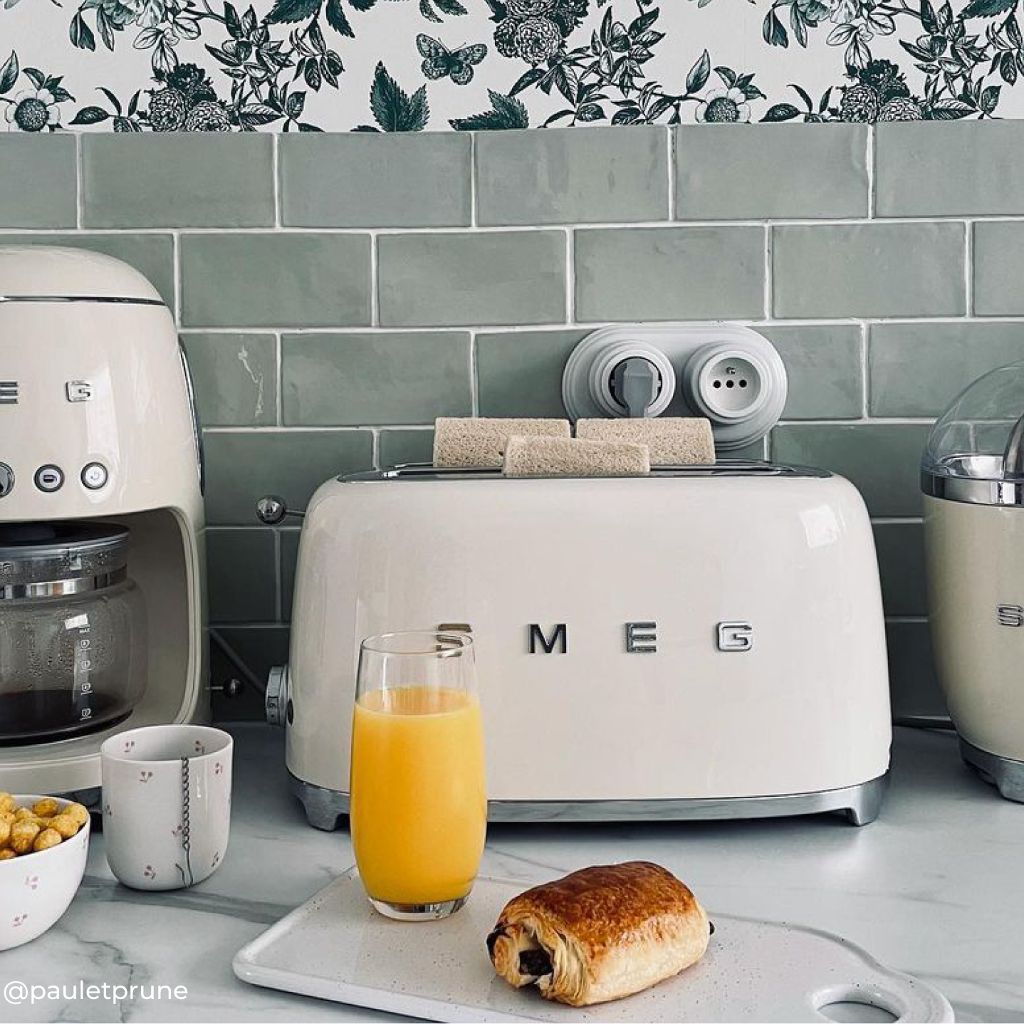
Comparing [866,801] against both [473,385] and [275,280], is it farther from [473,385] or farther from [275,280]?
[275,280]

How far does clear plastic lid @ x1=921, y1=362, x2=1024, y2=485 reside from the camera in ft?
3.20

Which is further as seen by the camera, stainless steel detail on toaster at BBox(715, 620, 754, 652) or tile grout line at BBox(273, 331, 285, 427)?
tile grout line at BBox(273, 331, 285, 427)

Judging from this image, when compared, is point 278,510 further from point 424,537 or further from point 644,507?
point 644,507

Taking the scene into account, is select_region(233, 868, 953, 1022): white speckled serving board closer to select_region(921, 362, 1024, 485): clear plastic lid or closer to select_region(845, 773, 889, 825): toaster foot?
select_region(845, 773, 889, 825): toaster foot

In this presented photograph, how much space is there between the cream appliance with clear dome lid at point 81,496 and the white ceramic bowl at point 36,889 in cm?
17

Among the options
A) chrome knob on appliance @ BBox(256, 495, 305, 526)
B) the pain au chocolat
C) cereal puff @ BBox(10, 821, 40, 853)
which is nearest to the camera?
the pain au chocolat

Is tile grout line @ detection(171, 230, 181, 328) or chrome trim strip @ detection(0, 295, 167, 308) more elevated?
tile grout line @ detection(171, 230, 181, 328)

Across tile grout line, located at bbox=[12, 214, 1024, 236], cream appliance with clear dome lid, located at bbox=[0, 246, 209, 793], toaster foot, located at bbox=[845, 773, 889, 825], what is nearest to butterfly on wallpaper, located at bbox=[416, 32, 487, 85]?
tile grout line, located at bbox=[12, 214, 1024, 236]

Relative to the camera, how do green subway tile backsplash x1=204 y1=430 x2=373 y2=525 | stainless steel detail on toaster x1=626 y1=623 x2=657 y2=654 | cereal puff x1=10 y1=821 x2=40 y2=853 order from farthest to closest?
green subway tile backsplash x1=204 y1=430 x2=373 y2=525 → stainless steel detail on toaster x1=626 y1=623 x2=657 y2=654 → cereal puff x1=10 y1=821 x2=40 y2=853

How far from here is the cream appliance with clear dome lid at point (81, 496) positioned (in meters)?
0.93

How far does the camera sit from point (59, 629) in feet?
3.26

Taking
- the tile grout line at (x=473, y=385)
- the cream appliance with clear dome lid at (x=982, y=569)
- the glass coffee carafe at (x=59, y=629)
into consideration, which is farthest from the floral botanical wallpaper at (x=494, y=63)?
the glass coffee carafe at (x=59, y=629)
